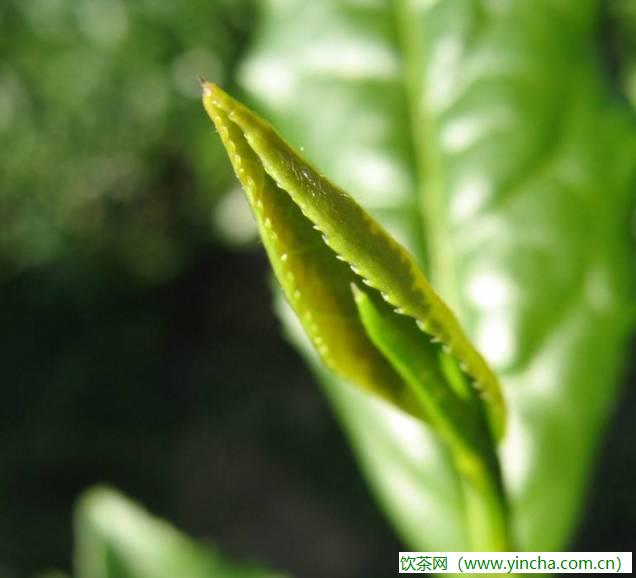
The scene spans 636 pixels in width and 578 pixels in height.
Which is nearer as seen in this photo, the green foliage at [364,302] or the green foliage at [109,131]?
the green foliage at [364,302]

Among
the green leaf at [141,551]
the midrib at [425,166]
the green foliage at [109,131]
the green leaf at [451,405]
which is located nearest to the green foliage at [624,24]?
the green foliage at [109,131]

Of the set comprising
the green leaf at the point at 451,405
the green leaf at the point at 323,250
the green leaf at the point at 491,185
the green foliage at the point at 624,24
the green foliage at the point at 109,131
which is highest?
the green foliage at the point at 109,131

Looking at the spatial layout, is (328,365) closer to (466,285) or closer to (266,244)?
(266,244)

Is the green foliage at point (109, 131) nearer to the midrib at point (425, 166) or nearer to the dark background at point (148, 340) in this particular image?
the dark background at point (148, 340)

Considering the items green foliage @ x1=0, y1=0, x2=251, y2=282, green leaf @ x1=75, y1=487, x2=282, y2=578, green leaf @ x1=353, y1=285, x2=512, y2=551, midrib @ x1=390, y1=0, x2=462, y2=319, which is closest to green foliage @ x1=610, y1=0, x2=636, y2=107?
green foliage @ x1=0, y1=0, x2=251, y2=282

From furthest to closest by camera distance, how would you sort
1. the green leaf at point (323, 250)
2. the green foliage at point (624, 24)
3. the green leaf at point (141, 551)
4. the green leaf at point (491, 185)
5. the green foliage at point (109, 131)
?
1. the green foliage at point (109, 131)
2. the green foliage at point (624, 24)
3. the green leaf at point (491, 185)
4. the green leaf at point (141, 551)
5. the green leaf at point (323, 250)

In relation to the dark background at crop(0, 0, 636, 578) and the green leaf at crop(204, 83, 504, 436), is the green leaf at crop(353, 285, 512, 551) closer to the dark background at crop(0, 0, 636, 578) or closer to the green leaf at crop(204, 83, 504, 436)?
the green leaf at crop(204, 83, 504, 436)
